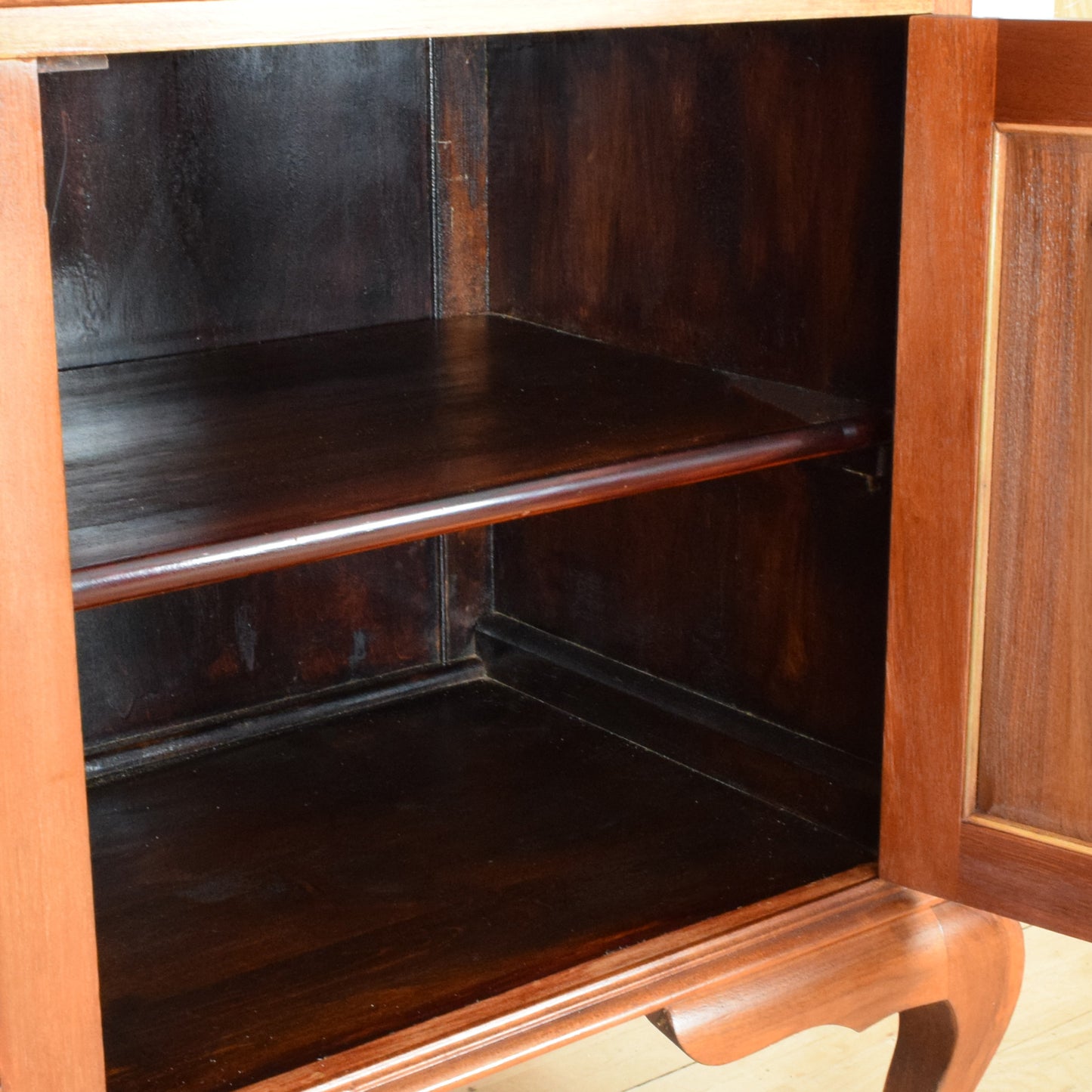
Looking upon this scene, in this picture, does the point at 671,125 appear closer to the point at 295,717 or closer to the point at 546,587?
the point at 546,587

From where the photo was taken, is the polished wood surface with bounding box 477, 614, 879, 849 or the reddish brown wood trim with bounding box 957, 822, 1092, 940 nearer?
the reddish brown wood trim with bounding box 957, 822, 1092, 940

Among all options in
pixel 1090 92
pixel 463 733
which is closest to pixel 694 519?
pixel 463 733

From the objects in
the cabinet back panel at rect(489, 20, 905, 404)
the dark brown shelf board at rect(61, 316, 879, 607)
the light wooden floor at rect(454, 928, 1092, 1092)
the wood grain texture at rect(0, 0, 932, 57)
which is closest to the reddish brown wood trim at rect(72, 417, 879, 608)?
the dark brown shelf board at rect(61, 316, 879, 607)

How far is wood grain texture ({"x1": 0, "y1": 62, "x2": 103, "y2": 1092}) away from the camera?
0.71 metres

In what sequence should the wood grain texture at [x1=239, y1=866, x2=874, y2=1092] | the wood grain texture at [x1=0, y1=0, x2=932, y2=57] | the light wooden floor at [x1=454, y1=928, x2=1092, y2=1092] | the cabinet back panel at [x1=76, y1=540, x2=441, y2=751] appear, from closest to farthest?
the wood grain texture at [x1=0, y1=0, x2=932, y2=57] → the wood grain texture at [x1=239, y1=866, x2=874, y2=1092] → the cabinet back panel at [x1=76, y1=540, x2=441, y2=751] → the light wooden floor at [x1=454, y1=928, x2=1092, y2=1092]

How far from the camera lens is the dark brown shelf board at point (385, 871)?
3.32ft

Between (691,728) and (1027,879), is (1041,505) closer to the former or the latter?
(1027,879)

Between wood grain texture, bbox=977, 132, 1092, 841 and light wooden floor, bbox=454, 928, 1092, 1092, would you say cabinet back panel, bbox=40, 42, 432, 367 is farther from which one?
light wooden floor, bbox=454, 928, 1092, 1092

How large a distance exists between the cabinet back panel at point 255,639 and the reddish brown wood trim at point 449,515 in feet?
1.57

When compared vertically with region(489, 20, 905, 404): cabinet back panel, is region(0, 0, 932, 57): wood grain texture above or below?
above

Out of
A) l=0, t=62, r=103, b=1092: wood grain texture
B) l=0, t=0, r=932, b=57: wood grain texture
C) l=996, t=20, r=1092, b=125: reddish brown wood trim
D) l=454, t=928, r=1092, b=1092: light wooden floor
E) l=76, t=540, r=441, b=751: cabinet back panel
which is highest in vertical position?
l=0, t=0, r=932, b=57: wood grain texture

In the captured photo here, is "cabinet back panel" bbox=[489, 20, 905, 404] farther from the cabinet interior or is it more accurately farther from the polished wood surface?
the polished wood surface

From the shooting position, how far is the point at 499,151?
1441mm

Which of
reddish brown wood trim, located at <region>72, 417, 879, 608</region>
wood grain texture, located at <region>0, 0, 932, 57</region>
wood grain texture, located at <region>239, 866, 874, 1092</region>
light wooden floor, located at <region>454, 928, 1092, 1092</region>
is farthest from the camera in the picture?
light wooden floor, located at <region>454, 928, 1092, 1092</region>
